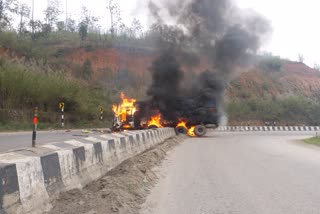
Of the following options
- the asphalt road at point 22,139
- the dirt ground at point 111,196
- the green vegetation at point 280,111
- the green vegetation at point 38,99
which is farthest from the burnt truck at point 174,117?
the green vegetation at point 280,111

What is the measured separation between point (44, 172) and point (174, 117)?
2934cm

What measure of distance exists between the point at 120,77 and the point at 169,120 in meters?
30.5

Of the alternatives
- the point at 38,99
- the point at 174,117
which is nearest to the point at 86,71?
the point at 38,99

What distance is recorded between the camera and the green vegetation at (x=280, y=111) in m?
59.1

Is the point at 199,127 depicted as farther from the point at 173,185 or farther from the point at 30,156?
the point at 30,156

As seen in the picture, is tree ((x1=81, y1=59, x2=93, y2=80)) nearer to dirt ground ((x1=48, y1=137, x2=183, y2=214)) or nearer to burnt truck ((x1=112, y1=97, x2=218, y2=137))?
burnt truck ((x1=112, y1=97, x2=218, y2=137))

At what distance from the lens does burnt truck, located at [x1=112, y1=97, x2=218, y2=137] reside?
106 ft

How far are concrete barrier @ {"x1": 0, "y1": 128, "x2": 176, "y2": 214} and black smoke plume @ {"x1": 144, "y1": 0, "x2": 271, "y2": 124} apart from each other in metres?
25.9

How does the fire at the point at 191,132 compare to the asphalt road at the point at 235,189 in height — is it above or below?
above

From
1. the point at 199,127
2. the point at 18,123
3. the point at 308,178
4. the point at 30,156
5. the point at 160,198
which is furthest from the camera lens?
the point at 199,127

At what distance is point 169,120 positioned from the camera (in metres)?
34.2

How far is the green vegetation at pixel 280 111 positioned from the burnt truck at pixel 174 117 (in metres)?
24.8

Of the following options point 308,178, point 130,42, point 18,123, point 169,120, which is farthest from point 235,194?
point 130,42

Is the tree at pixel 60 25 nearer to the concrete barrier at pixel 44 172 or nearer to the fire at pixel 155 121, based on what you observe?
the fire at pixel 155 121
